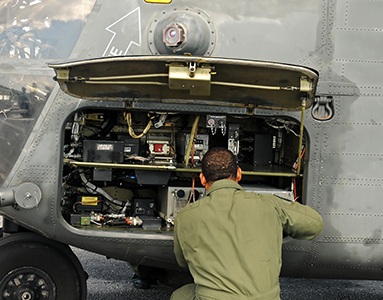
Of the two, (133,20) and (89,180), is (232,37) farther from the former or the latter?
(89,180)

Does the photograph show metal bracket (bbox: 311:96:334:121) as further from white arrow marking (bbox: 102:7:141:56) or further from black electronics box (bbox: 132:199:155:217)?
black electronics box (bbox: 132:199:155:217)

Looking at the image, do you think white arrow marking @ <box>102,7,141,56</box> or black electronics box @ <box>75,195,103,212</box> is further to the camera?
black electronics box @ <box>75,195,103,212</box>

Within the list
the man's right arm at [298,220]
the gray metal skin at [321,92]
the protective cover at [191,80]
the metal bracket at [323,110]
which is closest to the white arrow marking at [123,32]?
the gray metal skin at [321,92]

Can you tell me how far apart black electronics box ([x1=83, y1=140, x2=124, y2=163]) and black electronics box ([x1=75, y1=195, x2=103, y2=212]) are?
0.51 metres

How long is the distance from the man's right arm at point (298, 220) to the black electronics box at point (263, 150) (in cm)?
175

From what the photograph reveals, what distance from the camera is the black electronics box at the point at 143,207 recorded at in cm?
443

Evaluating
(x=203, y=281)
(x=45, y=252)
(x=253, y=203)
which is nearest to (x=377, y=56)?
(x=253, y=203)

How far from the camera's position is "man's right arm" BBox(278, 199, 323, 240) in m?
2.71

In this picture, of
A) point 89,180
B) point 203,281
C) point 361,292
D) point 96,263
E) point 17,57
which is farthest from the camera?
point 96,263

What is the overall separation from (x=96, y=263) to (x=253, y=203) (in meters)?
4.43

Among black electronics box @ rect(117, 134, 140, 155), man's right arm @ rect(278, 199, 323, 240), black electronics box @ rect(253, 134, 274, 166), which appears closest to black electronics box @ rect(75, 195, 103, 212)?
black electronics box @ rect(117, 134, 140, 155)

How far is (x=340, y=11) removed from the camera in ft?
12.9

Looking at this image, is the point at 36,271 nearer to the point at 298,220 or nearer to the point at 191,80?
the point at 191,80

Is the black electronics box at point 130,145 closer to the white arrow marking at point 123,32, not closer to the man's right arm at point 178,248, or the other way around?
the white arrow marking at point 123,32
